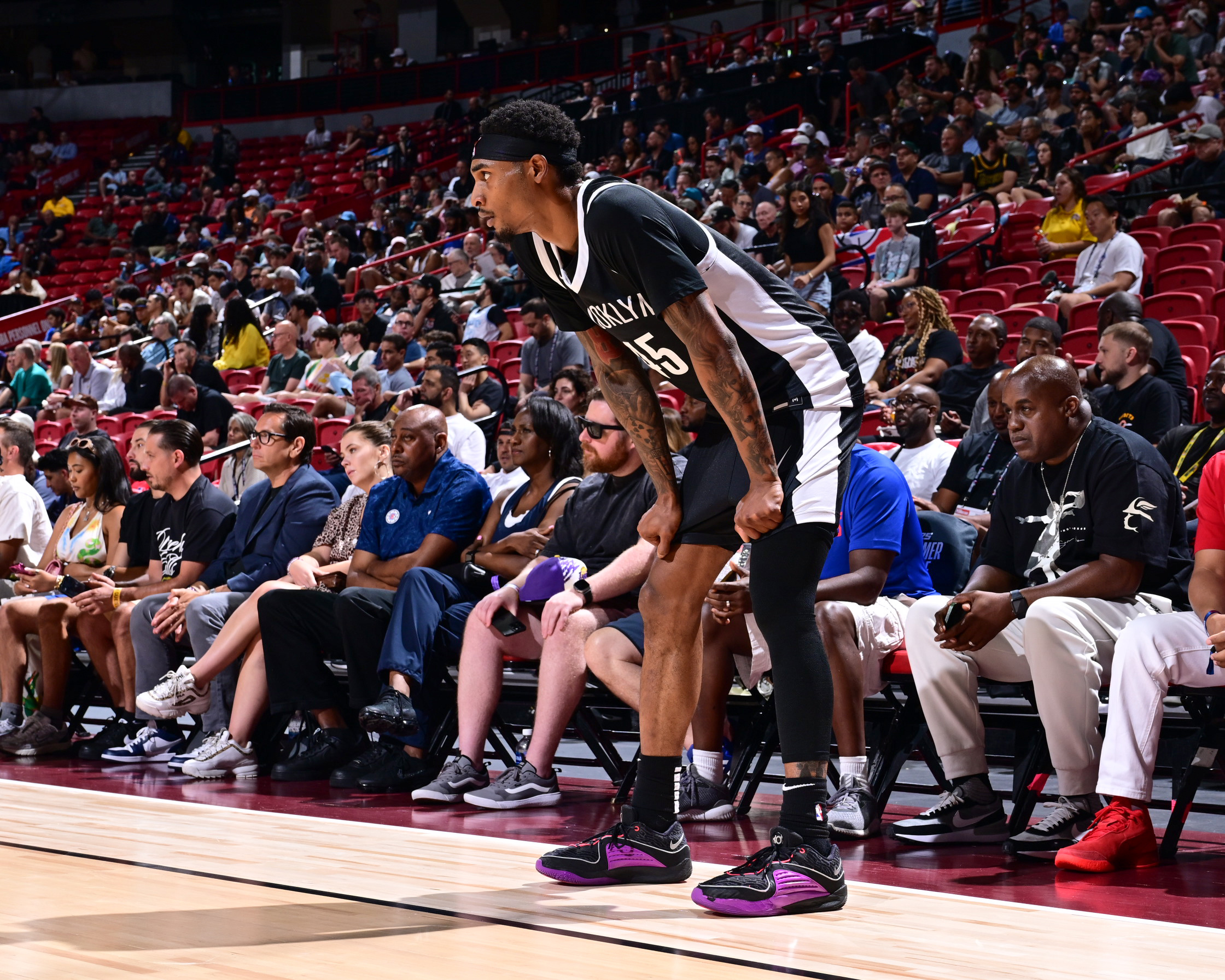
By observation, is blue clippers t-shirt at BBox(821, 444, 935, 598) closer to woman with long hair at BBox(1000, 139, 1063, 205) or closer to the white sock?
the white sock

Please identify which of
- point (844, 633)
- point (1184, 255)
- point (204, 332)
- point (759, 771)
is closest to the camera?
point (844, 633)

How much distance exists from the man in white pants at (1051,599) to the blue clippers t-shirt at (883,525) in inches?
10.2

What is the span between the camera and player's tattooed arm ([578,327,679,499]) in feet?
8.11

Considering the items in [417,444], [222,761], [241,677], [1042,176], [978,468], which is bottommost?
[222,761]

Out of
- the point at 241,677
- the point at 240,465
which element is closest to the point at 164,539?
the point at 241,677

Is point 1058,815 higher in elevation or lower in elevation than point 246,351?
lower

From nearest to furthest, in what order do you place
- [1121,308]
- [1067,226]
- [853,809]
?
[853,809] → [1121,308] → [1067,226]

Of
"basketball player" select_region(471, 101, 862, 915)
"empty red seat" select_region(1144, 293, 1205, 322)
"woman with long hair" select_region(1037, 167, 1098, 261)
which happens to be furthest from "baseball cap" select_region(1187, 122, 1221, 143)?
"basketball player" select_region(471, 101, 862, 915)

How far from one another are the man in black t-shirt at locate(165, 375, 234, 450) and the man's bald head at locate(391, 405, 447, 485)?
435 cm

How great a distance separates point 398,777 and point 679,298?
2.38 m

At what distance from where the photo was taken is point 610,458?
407 cm

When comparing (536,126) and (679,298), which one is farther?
(536,126)

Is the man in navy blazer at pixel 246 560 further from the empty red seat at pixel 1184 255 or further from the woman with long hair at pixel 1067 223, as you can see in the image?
the woman with long hair at pixel 1067 223

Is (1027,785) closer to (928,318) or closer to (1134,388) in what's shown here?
(1134,388)
